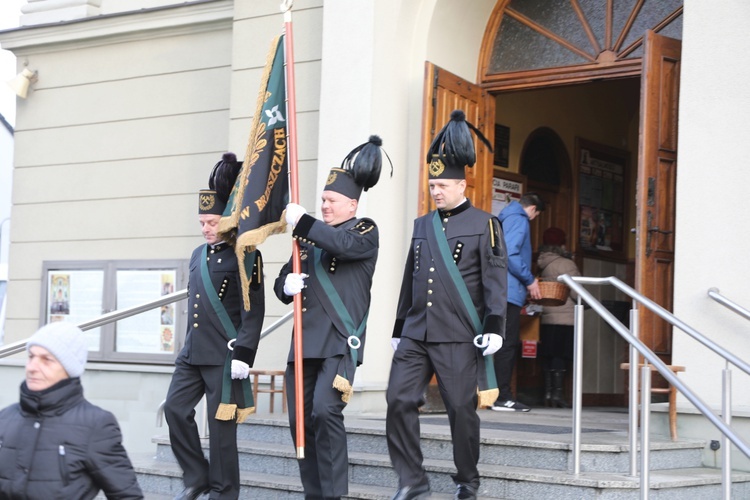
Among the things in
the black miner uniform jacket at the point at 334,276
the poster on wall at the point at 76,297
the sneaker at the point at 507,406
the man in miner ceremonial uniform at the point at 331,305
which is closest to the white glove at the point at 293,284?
the man in miner ceremonial uniform at the point at 331,305

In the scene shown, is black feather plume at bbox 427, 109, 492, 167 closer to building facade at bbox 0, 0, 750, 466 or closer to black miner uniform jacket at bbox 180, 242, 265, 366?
black miner uniform jacket at bbox 180, 242, 265, 366

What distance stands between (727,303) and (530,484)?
175 cm

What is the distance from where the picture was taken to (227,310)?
6.20 meters

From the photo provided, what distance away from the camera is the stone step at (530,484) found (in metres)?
5.78

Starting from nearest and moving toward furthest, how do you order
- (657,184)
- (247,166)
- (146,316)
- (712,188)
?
1. (247,166)
2. (712,188)
3. (657,184)
4. (146,316)

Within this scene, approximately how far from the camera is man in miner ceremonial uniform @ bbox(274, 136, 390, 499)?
220 inches

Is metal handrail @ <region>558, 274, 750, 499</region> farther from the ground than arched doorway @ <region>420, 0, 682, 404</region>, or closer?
closer

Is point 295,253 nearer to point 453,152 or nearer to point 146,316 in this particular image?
point 453,152

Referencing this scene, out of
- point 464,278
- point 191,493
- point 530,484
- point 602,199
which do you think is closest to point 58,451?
point 191,493

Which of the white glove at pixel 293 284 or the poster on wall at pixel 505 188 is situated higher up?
the poster on wall at pixel 505 188

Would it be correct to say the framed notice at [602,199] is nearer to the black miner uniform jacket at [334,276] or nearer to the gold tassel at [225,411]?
the black miner uniform jacket at [334,276]

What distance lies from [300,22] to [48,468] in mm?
6064

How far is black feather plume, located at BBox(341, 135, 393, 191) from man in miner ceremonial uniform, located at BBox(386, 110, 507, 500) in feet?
0.95

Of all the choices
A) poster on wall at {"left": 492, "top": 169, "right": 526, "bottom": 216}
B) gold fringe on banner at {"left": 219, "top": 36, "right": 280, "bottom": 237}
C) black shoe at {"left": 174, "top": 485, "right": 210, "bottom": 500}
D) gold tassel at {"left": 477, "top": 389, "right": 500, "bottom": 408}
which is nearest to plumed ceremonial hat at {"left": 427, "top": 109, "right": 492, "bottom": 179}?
gold fringe on banner at {"left": 219, "top": 36, "right": 280, "bottom": 237}
